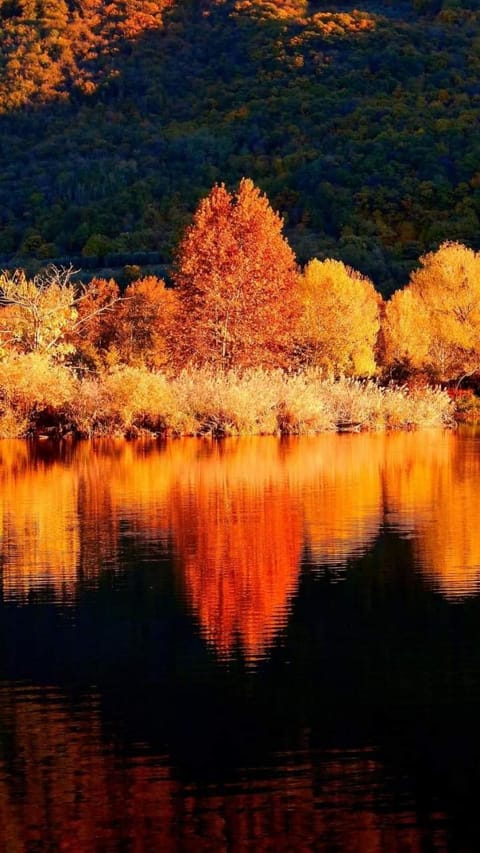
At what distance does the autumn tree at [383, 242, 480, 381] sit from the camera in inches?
1946

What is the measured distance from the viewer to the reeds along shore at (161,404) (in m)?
35.5

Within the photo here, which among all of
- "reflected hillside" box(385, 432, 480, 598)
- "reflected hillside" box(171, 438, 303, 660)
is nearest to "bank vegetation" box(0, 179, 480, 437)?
"reflected hillside" box(385, 432, 480, 598)

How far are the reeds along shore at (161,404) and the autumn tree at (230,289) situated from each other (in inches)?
133

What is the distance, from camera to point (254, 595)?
43.5 feet

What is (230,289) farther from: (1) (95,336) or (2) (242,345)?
(1) (95,336)

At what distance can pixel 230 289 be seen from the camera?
4269cm

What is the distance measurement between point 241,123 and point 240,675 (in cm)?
8535

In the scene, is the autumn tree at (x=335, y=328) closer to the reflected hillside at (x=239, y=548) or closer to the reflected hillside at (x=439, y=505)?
the reflected hillside at (x=439, y=505)

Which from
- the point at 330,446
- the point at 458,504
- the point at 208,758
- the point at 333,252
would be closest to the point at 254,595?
the point at 208,758

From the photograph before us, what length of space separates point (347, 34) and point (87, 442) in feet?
222

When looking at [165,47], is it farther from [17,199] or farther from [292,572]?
[292,572]

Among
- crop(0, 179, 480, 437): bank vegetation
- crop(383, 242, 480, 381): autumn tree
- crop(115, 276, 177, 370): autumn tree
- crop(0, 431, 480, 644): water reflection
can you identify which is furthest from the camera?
crop(115, 276, 177, 370): autumn tree

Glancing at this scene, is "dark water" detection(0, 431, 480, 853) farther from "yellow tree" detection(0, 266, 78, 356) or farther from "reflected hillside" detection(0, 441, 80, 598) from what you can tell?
"yellow tree" detection(0, 266, 78, 356)

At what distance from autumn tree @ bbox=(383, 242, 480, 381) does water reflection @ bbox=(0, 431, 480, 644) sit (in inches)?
735
